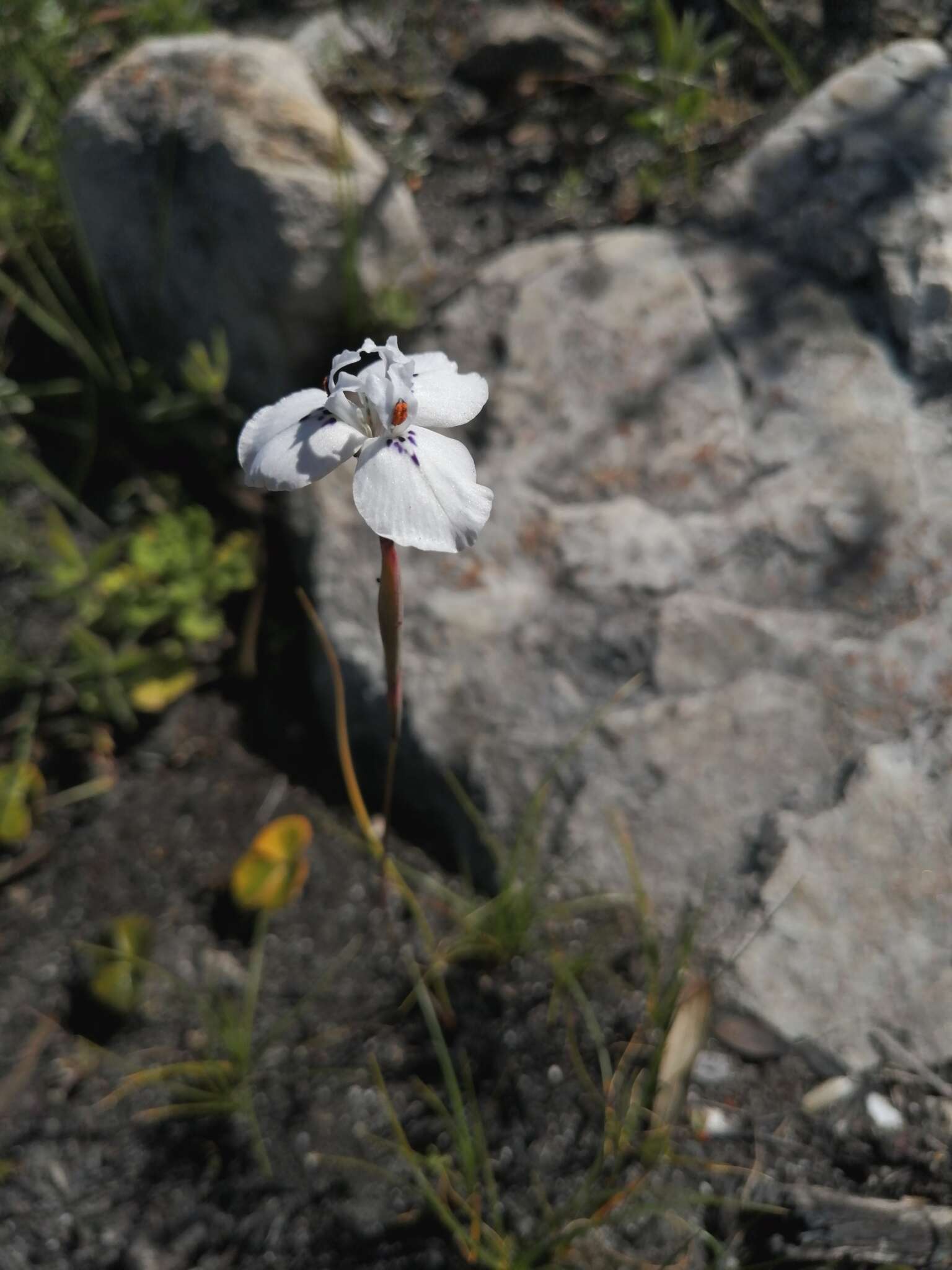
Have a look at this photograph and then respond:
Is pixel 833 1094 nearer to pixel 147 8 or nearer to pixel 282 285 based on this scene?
pixel 282 285

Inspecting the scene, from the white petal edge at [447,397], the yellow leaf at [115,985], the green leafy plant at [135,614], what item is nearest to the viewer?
the white petal edge at [447,397]

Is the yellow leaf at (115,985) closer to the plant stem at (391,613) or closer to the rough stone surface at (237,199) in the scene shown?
the plant stem at (391,613)

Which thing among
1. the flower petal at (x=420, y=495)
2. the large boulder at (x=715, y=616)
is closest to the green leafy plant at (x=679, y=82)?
the large boulder at (x=715, y=616)

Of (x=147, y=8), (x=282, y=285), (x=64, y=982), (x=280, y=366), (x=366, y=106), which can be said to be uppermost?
(x=147, y=8)

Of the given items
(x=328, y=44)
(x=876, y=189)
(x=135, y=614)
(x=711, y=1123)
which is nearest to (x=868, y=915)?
(x=711, y=1123)

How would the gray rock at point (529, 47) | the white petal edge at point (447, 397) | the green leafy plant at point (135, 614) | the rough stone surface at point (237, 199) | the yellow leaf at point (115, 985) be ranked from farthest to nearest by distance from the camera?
the gray rock at point (529, 47) → the rough stone surface at point (237, 199) → the green leafy plant at point (135, 614) → the yellow leaf at point (115, 985) → the white petal edge at point (447, 397)

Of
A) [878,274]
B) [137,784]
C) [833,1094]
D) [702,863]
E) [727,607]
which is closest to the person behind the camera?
[833,1094]

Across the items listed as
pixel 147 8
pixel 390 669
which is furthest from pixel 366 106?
pixel 390 669
